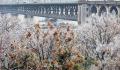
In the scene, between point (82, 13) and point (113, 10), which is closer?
point (113, 10)

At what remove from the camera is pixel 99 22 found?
179ft

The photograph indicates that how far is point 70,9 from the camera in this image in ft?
340

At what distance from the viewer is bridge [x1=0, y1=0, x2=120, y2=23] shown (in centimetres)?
8650

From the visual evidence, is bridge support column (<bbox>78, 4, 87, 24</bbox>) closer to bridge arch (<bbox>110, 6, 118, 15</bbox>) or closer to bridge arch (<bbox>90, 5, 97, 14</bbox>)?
bridge arch (<bbox>90, 5, 97, 14</bbox>)

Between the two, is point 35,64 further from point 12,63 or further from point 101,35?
point 101,35

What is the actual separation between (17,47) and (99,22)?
25.0 metres

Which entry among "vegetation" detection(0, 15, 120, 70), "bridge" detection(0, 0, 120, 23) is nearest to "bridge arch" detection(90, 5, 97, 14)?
"bridge" detection(0, 0, 120, 23)

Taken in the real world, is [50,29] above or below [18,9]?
above

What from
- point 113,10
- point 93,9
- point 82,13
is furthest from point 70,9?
point 113,10

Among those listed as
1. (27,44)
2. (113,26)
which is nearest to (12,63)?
(27,44)

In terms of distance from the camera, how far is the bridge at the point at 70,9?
284 feet

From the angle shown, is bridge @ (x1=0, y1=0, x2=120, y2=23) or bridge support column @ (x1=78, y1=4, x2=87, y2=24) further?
bridge support column @ (x1=78, y1=4, x2=87, y2=24)

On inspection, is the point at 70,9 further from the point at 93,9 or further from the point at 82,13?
the point at 93,9

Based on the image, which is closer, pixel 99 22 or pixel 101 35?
pixel 101 35
